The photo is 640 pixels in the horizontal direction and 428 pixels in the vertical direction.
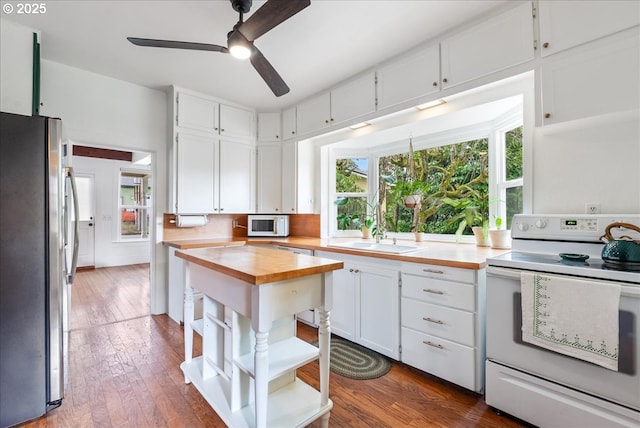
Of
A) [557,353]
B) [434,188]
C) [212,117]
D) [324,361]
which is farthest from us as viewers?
[212,117]

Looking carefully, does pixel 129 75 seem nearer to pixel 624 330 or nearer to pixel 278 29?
pixel 278 29

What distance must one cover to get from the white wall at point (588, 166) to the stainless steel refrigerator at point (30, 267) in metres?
3.02

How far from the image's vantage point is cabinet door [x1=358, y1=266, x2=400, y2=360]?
2225 mm

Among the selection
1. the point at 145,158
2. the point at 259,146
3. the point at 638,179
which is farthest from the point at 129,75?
the point at 638,179

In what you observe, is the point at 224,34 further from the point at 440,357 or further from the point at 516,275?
the point at 440,357

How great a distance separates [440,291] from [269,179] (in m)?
2.58

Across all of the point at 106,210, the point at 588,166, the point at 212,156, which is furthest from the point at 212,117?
the point at 106,210

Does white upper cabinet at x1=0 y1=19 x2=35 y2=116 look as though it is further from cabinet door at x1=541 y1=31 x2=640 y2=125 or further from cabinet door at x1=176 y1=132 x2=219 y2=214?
cabinet door at x1=541 y1=31 x2=640 y2=125

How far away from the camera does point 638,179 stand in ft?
5.24

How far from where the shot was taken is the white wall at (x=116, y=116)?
272 centimetres

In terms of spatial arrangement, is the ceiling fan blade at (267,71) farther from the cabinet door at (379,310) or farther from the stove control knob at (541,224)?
the stove control knob at (541,224)

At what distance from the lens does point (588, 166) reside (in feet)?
5.75

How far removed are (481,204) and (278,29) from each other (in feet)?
7.69

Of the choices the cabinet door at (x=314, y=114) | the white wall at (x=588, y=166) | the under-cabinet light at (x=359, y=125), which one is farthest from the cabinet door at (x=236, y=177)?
the white wall at (x=588, y=166)
